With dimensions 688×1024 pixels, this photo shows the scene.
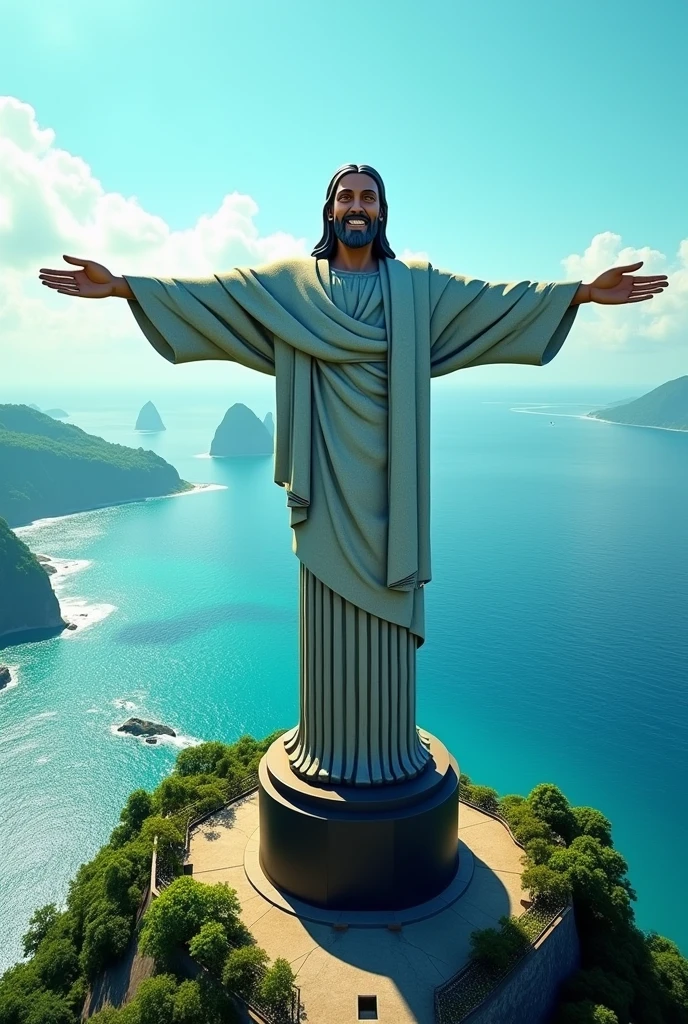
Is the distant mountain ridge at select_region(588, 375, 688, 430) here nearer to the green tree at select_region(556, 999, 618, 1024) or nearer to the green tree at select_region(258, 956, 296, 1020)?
the green tree at select_region(556, 999, 618, 1024)

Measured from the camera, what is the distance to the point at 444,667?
38.6 metres

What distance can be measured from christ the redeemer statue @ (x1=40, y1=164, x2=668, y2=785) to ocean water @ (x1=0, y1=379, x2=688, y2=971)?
1992 cm

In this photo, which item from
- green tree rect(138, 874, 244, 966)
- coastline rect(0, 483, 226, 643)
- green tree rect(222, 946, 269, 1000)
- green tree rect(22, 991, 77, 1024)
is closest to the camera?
green tree rect(222, 946, 269, 1000)

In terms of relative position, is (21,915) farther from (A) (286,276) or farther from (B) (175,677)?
(A) (286,276)

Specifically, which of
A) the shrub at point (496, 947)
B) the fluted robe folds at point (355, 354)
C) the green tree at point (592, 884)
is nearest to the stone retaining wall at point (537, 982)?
the shrub at point (496, 947)

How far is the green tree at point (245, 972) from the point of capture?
31.5 ft

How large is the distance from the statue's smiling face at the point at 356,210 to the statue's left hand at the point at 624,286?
323cm

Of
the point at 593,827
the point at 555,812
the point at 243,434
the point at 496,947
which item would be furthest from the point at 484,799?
the point at 243,434

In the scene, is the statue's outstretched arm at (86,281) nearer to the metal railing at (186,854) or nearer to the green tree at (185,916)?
the green tree at (185,916)

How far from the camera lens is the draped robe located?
9844mm

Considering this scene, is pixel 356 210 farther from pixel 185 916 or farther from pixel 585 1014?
pixel 585 1014

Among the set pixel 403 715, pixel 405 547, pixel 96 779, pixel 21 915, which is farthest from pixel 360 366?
pixel 96 779

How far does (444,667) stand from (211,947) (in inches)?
1175

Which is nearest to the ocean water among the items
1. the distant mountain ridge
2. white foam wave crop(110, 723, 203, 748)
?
white foam wave crop(110, 723, 203, 748)
